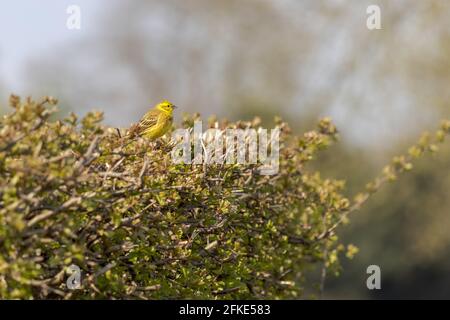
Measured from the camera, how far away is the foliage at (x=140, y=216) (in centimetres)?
479

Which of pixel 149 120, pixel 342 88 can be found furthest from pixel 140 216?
pixel 342 88

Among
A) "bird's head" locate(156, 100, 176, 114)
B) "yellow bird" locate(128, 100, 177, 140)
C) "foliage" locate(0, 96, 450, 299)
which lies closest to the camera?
"foliage" locate(0, 96, 450, 299)

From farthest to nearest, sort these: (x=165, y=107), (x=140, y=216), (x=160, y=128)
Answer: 1. (x=165, y=107)
2. (x=160, y=128)
3. (x=140, y=216)

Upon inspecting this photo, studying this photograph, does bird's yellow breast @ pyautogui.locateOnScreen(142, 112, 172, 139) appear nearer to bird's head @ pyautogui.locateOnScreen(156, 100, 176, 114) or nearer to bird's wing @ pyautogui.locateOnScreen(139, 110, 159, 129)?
bird's wing @ pyautogui.locateOnScreen(139, 110, 159, 129)

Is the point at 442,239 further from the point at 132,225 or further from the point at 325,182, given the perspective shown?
the point at 132,225

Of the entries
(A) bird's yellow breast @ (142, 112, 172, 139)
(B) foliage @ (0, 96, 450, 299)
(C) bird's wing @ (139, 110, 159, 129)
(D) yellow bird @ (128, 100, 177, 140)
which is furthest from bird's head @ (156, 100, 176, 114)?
(B) foliage @ (0, 96, 450, 299)

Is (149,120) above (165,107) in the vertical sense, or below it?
below

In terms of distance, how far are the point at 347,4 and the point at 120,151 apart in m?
34.5

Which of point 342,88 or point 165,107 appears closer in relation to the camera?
point 165,107

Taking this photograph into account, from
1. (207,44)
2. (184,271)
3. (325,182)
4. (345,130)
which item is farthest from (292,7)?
(184,271)

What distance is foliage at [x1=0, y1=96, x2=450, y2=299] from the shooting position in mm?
4785

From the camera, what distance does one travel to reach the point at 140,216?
5.64 meters

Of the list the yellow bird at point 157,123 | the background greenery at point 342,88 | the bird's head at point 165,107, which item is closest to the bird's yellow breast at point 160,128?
the yellow bird at point 157,123

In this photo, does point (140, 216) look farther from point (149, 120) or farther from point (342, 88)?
point (342, 88)
